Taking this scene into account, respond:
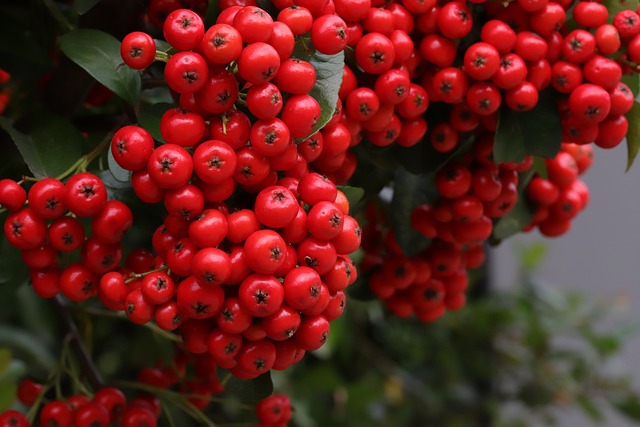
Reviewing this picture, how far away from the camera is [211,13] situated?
0.53 meters

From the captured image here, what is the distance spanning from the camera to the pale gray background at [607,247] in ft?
6.90

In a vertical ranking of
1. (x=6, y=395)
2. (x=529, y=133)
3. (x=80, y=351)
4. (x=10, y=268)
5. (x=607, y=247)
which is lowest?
(x=607, y=247)

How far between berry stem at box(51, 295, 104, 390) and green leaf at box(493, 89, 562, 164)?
0.43 m

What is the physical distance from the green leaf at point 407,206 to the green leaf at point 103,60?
277 millimetres

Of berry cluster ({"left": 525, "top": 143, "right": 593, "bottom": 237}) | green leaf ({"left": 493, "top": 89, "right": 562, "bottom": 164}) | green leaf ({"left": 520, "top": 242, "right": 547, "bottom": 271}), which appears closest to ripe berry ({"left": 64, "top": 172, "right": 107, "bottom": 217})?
green leaf ({"left": 493, "top": 89, "right": 562, "bottom": 164})

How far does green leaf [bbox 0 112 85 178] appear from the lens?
0.57m

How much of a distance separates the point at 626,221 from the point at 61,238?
190 cm

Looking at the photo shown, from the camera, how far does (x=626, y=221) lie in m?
2.11

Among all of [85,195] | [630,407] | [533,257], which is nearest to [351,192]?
[85,195]

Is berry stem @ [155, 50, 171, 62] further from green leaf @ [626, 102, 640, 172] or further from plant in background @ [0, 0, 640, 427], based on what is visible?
green leaf @ [626, 102, 640, 172]

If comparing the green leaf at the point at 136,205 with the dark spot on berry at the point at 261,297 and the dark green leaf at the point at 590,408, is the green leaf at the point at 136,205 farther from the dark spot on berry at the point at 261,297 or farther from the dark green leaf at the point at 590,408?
the dark green leaf at the point at 590,408

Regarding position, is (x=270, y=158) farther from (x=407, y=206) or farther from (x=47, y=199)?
(x=407, y=206)

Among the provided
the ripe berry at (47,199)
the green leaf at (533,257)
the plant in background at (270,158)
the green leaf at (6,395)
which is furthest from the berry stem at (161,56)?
the green leaf at (533,257)

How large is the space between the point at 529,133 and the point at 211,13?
28 centimetres
